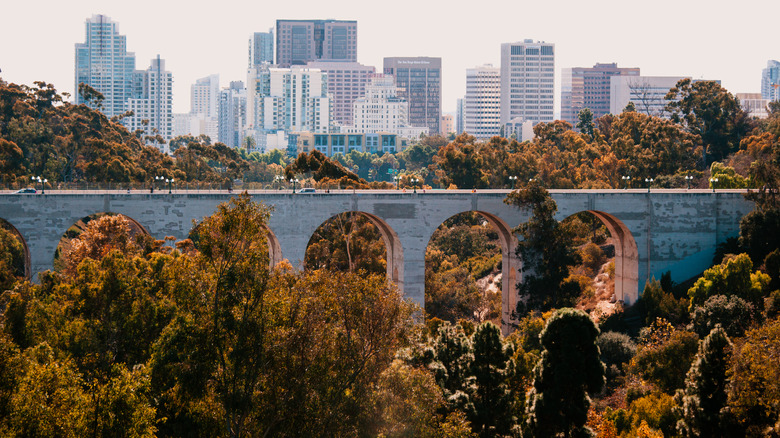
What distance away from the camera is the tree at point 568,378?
85.0 ft

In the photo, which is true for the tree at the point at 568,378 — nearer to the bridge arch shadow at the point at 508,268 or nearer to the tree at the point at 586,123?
the bridge arch shadow at the point at 508,268

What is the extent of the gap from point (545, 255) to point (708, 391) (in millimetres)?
21658

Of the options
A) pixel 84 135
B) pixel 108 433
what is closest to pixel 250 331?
pixel 108 433

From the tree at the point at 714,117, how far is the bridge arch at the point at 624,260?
31101mm

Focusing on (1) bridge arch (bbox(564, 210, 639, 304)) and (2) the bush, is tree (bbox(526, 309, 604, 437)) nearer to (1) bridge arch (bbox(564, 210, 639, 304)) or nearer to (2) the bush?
(2) the bush

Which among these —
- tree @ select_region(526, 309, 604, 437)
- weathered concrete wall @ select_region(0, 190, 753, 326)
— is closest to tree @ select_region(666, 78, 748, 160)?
weathered concrete wall @ select_region(0, 190, 753, 326)

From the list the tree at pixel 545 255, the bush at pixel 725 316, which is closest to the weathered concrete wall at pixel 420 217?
the tree at pixel 545 255

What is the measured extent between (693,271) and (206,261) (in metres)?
40.9

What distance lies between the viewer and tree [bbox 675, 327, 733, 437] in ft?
89.2

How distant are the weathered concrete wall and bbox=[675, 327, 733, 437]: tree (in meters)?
23.9

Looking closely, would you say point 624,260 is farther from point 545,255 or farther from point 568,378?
point 568,378

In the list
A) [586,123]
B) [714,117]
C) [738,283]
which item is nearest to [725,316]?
[738,283]

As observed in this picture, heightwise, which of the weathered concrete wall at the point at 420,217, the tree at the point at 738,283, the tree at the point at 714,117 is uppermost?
the tree at the point at 714,117

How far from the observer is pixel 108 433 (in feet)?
65.5
